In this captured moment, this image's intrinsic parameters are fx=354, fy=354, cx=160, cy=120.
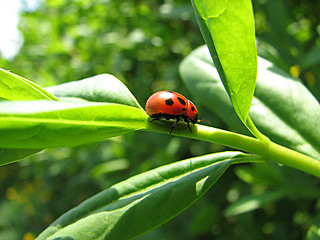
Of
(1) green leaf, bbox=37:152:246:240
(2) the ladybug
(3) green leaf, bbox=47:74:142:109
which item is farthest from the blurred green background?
(3) green leaf, bbox=47:74:142:109

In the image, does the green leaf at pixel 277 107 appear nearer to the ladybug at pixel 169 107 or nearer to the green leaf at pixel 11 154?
the ladybug at pixel 169 107

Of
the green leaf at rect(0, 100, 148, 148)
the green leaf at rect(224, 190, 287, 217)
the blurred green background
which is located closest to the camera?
the green leaf at rect(0, 100, 148, 148)

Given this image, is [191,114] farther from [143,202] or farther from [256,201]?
[256,201]

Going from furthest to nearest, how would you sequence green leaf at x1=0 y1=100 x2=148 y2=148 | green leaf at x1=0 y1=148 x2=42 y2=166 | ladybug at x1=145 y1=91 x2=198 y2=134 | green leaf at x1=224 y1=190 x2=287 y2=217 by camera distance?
green leaf at x1=224 y1=190 x2=287 y2=217, ladybug at x1=145 y1=91 x2=198 y2=134, green leaf at x1=0 y1=148 x2=42 y2=166, green leaf at x1=0 y1=100 x2=148 y2=148

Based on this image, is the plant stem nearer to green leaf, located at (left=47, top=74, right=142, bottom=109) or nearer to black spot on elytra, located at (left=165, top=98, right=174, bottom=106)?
green leaf, located at (left=47, top=74, right=142, bottom=109)

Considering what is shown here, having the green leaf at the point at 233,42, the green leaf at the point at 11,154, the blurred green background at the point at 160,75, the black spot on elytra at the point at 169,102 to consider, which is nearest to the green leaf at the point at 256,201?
the blurred green background at the point at 160,75

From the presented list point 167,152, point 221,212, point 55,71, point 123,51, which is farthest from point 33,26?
point 221,212

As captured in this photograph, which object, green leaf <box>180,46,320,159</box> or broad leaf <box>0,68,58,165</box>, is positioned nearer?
broad leaf <box>0,68,58,165</box>

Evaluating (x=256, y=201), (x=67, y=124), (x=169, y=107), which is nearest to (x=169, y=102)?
(x=169, y=107)
